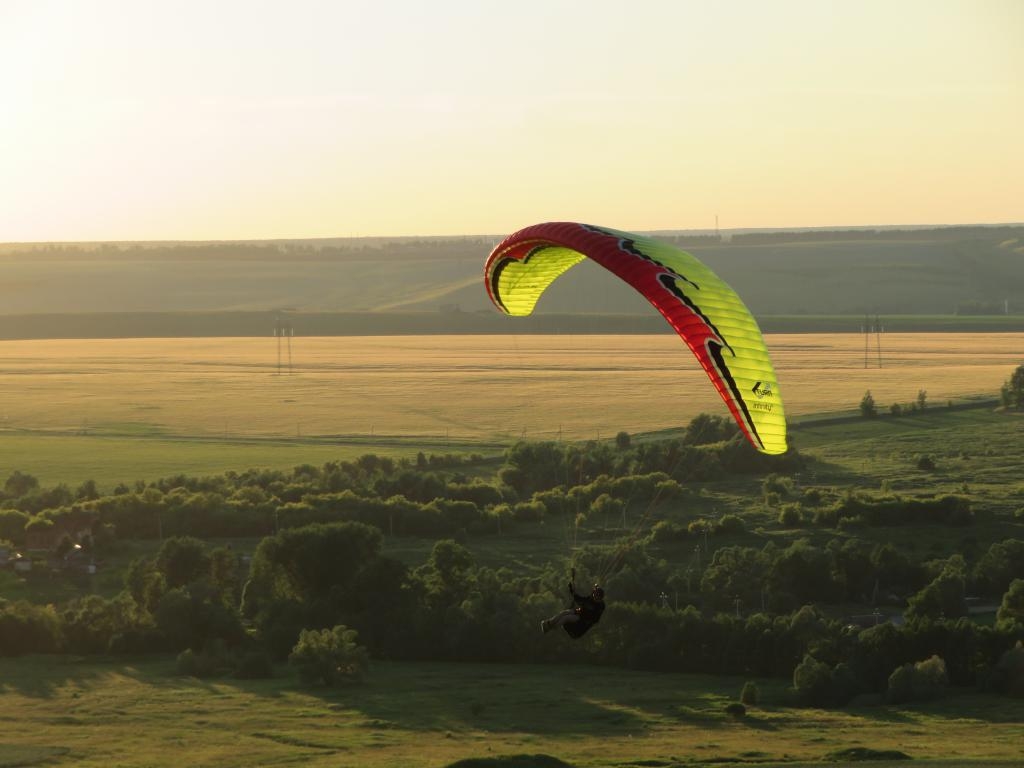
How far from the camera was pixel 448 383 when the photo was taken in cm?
14000

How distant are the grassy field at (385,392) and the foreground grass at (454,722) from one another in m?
42.8

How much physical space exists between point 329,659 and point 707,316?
890 inches

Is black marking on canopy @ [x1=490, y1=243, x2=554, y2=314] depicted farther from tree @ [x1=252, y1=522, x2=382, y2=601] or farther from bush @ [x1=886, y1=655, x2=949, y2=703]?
tree @ [x1=252, y1=522, x2=382, y2=601]

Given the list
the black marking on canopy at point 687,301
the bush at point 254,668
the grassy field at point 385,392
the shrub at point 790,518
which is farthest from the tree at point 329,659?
the grassy field at point 385,392

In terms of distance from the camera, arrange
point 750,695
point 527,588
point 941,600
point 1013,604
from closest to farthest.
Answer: point 750,695 → point 1013,604 → point 941,600 → point 527,588

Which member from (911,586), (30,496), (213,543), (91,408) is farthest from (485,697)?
(91,408)

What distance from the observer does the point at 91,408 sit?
126 m

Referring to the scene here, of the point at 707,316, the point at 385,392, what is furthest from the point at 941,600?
the point at 385,392

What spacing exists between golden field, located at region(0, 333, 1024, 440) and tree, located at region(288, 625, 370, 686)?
56.4 m

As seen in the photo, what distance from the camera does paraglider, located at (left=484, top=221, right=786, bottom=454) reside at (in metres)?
27.6

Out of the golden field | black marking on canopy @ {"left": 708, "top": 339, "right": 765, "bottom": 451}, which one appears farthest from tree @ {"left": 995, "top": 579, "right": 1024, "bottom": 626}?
the golden field

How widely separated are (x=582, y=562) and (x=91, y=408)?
Result: 250 feet

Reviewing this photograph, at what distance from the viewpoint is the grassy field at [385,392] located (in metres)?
102

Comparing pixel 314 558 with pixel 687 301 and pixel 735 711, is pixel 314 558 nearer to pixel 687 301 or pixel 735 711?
pixel 735 711
